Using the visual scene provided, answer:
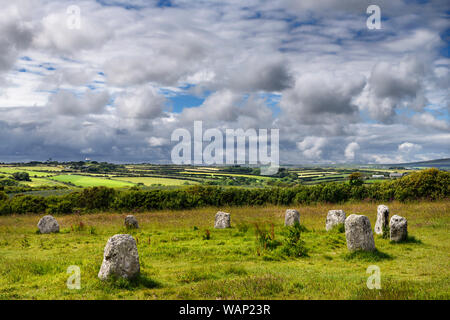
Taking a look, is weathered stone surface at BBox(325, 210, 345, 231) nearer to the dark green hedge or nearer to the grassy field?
the grassy field

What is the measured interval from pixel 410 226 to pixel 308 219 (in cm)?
730

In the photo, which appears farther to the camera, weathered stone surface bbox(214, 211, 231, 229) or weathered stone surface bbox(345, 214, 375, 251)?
weathered stone surface bbox(214, 211, 231, 229)

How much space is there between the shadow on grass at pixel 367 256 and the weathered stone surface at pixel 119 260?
8.75 meters

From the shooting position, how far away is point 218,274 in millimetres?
11648

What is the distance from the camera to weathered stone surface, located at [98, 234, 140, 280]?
10.5m

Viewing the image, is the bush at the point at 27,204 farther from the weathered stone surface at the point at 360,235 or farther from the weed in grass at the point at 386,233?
the weed in grass at the point at 386,233

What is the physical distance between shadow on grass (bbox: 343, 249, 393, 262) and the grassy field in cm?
4

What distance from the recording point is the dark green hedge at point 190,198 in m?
34.1

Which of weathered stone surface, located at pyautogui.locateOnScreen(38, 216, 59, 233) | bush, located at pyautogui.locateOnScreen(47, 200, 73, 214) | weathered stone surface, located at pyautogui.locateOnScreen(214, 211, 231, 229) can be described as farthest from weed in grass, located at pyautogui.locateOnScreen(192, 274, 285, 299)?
bush, located at pyautogui.locateOnScreen(47, 200, 73, 214)

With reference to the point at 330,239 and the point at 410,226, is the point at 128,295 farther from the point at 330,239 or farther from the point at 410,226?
the point at 410,226

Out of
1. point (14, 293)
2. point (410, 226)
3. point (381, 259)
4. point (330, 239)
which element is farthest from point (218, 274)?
point (410, 226)

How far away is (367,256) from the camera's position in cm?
1415

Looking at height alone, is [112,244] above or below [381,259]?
above
